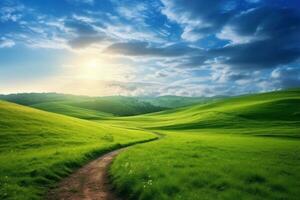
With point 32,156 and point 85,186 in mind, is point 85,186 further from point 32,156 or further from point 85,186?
point 32,156

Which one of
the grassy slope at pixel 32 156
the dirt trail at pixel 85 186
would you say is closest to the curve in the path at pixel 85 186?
the dirt trail at pixel 85 186

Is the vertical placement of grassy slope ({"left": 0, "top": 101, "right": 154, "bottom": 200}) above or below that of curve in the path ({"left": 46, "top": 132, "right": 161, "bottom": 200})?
A: above

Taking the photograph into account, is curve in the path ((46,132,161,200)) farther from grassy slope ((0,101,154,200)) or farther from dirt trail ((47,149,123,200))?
grassy slope ((0,101,154,200))

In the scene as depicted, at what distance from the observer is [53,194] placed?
731 inches

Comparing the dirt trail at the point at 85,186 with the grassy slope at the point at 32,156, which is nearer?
the dirt trail at the point at 85,186

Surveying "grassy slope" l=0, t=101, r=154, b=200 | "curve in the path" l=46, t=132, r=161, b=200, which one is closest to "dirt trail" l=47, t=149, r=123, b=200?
"curve in the path" l=46, t=132, r=161, b=200

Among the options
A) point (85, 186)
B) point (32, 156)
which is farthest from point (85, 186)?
point (32, 156)

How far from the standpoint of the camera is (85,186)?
66.4 ft

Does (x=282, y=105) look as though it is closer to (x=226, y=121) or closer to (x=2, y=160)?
(x=226, y=121)

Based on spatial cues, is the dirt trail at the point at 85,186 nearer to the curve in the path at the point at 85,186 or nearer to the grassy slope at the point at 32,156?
the curve in the path at the point at 85,186

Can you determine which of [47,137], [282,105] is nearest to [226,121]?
[282,105]

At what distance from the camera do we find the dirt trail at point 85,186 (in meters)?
17.9

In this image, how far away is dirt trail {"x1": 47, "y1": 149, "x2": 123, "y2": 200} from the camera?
1791cm

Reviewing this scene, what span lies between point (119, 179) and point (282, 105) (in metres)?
105
